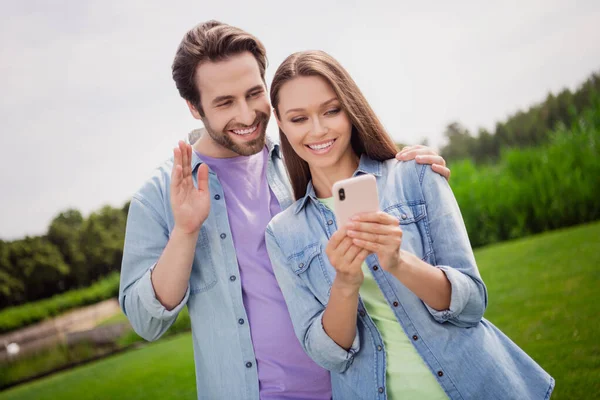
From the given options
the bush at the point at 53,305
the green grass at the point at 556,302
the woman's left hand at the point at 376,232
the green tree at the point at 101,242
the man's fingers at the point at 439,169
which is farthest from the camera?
the green tree at the point at 101,242

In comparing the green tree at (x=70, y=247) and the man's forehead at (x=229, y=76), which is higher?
the man's forehead at (x=229, y=76)

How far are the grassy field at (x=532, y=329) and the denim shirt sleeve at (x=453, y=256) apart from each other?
8.20ft

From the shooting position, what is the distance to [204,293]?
2648 millimetres

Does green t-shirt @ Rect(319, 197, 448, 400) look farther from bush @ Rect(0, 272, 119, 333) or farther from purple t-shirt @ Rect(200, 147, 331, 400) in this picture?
bush @ Rect(0, 272, 119, 333)

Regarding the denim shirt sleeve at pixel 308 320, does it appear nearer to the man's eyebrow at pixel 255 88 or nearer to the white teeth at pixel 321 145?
the white teeth at pixel 321 145

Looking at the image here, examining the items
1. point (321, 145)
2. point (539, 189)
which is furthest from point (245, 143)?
point (539, 189)

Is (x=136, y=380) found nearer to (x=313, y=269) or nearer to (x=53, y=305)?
(x=313, y=269)

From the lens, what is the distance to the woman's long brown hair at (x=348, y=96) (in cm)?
228

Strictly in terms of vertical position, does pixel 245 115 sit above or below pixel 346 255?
above

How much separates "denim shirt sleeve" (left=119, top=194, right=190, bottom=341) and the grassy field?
315 centimetres

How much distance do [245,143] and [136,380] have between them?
18.9 feet

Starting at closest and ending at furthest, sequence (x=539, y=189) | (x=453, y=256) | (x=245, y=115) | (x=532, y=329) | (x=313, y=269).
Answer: (x=453, y=256) → (x=313, y=269) → (x=245, y=115) → (x=532, y=329) → (x=539, y=189)

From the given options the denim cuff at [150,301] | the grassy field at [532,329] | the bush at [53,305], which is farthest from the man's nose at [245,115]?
the bush at [53,305]

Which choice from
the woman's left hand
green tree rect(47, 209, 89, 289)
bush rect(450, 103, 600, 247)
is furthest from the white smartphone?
green tree rect(47, 209, 89, 289)
